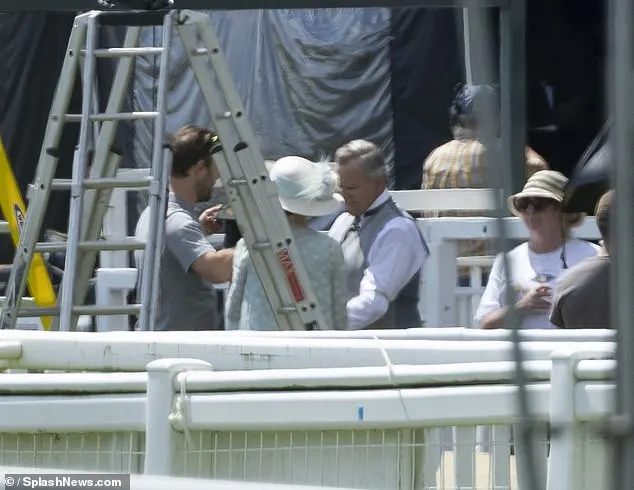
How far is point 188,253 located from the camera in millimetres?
4762

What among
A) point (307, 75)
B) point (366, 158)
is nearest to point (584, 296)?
point (366, 158)

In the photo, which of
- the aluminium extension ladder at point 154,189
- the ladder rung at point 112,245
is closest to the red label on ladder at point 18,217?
the aluminium extension ladder at point 154,189

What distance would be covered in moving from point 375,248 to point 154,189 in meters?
0.78

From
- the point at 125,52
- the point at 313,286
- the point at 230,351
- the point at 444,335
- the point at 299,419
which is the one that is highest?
the point at 125,52

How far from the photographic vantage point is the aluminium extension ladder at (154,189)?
15.0 feet

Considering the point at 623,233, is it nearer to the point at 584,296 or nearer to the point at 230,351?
the point at 230,351

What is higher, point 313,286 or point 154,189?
point 154,189

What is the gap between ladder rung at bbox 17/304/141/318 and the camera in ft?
15.7

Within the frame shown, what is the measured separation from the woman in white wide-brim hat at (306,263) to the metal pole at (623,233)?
3274 mm

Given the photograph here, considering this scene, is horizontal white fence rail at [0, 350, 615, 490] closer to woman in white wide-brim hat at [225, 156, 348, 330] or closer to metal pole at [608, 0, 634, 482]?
metal pole at [608, 0, 634, 482]

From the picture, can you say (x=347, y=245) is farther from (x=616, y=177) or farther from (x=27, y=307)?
(x=616, y=177)

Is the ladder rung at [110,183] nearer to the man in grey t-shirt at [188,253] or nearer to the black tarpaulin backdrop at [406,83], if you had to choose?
the man in grey t-shirt at [188,253]

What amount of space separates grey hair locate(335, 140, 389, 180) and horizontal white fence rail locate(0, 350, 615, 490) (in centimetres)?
216

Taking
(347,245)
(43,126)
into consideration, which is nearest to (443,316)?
(347,245)
